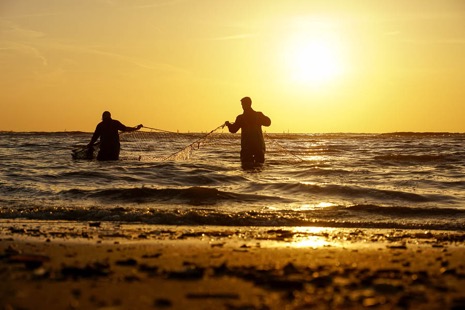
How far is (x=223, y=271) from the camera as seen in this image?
508 cm

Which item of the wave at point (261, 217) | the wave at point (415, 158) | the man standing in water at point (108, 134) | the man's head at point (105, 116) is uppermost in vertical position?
the man's head at point (105, 116)

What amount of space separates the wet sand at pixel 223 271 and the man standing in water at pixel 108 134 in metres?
14.7

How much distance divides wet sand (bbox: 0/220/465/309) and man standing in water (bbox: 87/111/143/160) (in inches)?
580

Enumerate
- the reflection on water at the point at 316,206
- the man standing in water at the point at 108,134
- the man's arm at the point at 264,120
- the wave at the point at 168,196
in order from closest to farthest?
the reflection on water at the point at 316,206 < the wave at the point at 168,196 < the man's arm at the point at 264,120 < the man standing in water at the point at 108,134

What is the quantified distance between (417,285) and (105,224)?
5.54 meters

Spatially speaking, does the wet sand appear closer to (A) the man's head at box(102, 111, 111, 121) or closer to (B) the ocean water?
(B) the ocean water

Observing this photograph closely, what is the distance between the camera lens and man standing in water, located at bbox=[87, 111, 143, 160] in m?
22.3

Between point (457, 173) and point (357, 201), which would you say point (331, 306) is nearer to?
point (357, 201)

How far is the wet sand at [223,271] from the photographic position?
411 centimetres

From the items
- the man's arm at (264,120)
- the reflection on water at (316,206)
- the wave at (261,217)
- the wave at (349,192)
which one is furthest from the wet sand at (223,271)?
the man's arm at (264,120)

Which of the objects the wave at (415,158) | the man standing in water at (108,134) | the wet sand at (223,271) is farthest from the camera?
the wave at (415,158)

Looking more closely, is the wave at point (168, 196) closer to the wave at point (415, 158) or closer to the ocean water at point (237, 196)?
the ocean water at point (237, 196)

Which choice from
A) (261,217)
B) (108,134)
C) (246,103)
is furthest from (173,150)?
(261,217)

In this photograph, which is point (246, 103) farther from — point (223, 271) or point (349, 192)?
point (223, 271)
